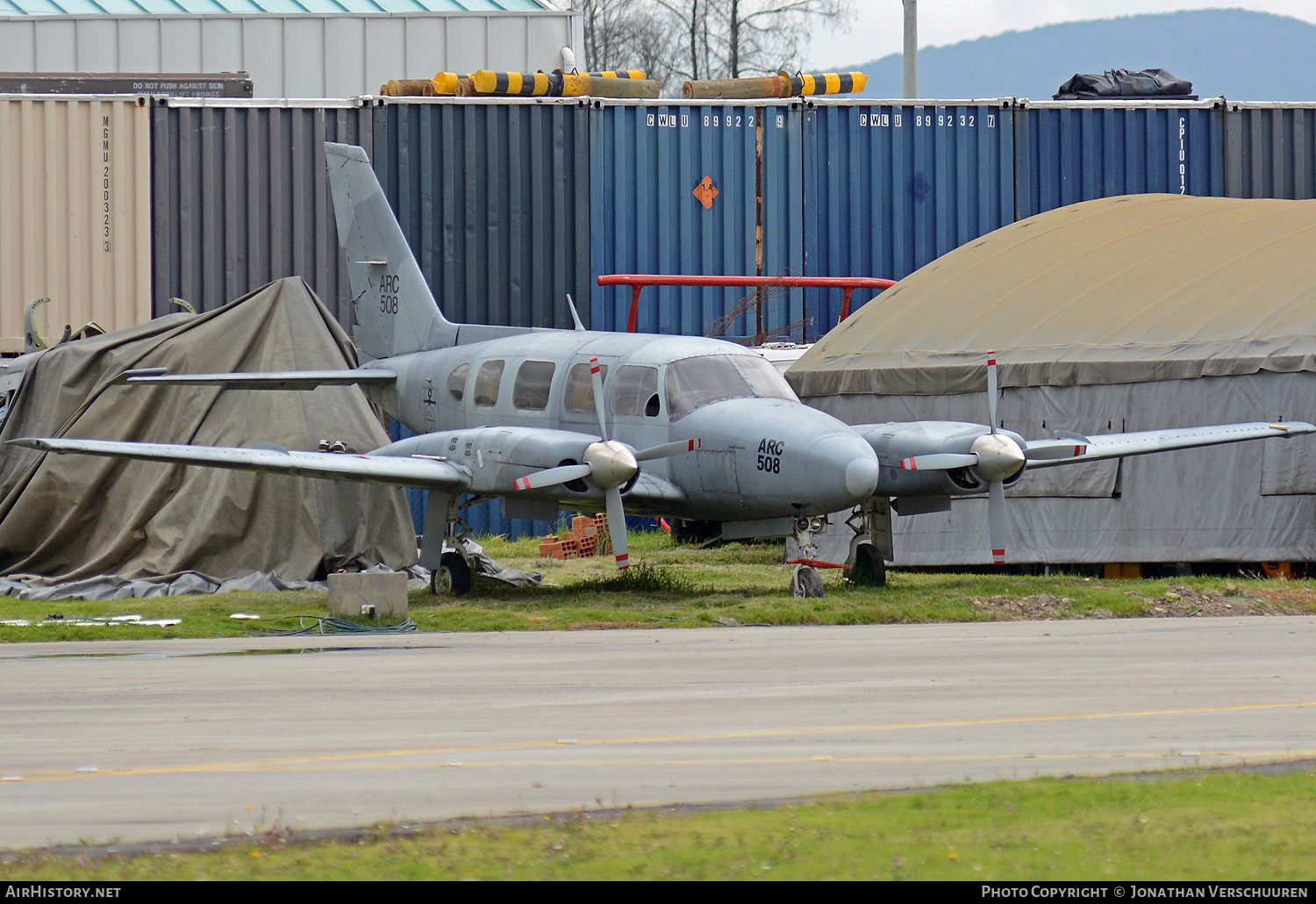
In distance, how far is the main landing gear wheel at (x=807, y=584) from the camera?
16953 mm

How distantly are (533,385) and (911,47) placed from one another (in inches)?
781

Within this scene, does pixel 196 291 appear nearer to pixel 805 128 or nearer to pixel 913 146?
pixel 805 128

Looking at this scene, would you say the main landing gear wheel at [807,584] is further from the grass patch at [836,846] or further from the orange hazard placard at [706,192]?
the orange hazard placard at [706,192]

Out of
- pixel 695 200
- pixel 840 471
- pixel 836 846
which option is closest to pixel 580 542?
pixel 695 200

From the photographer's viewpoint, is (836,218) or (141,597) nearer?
(141,597)

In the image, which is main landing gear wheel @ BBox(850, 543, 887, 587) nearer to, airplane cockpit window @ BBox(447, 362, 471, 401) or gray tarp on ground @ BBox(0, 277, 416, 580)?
airplane cockpit window @ BBox(447, 362, 471, 401)

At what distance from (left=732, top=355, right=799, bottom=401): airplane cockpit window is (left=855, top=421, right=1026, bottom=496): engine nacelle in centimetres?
113

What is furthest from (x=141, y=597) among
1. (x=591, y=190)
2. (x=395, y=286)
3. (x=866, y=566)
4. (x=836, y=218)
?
(x=836, y=218)

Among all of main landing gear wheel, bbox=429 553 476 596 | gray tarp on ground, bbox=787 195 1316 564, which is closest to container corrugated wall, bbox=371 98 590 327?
gray tarp on ground, bbox=787 195 1316 564

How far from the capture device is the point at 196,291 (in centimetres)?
2848

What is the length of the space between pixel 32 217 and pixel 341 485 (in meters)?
12.1

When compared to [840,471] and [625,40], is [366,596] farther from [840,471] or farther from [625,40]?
[625,40]

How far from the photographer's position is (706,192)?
2905cm
